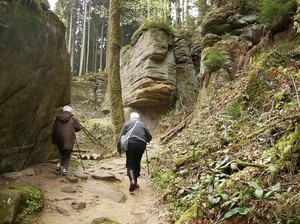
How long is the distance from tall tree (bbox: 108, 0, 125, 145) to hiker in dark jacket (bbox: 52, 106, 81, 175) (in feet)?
14.8

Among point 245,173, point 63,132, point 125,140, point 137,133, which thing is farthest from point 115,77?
point 245,173

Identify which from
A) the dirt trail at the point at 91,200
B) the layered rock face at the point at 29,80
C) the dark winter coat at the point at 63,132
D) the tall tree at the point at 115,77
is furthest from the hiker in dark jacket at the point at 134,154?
the tall tree at the point at 115,77

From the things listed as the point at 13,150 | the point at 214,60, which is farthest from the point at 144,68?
the point at 13,150

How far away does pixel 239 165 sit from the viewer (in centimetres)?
403

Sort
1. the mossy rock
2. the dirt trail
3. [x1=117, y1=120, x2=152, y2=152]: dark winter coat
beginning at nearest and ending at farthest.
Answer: the mossy rock
the dirt trail
[x1=117, y1=120, x2=152, y2=152]: dark winter coat

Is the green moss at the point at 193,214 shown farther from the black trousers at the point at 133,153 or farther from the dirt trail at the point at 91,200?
the black trousers at the point at 133,153

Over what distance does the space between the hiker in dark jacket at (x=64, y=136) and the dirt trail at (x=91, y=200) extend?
0.34 m

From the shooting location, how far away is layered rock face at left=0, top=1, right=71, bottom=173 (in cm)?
489

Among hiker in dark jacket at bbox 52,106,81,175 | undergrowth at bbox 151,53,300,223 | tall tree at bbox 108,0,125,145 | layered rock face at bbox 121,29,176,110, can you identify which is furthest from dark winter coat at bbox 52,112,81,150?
layered rock face at bbox 121,29,176,110

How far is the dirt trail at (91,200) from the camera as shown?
4492 mm

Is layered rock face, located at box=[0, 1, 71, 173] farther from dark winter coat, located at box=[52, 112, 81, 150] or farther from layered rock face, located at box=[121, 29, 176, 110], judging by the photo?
layered rock face, located at box=[121, 29, 176, 110]

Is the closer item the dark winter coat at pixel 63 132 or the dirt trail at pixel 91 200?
the dirt trail at pixel 91 200

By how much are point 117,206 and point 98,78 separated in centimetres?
2174

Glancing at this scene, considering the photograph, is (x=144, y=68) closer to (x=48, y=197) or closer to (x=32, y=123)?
(x=32, y=123)
